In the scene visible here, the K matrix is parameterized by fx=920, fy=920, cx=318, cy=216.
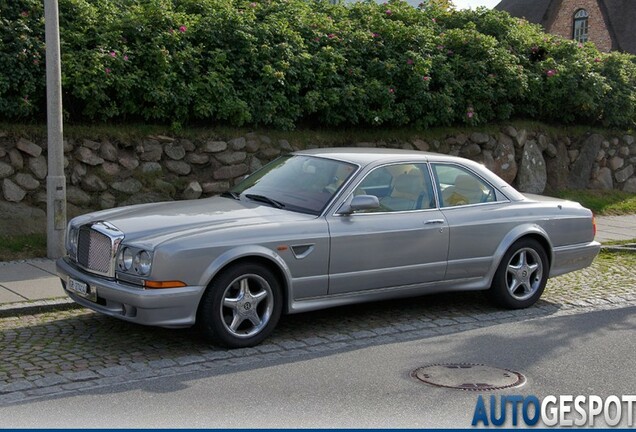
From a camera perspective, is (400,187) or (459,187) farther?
(459,187)

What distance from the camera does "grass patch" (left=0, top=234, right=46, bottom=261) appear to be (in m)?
10.4

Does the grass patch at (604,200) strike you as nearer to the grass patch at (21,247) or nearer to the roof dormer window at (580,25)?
the grass patch at (21,247)

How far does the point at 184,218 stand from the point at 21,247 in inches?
157

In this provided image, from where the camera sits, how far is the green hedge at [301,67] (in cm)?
1165

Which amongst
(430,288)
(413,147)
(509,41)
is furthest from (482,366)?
(509,41)

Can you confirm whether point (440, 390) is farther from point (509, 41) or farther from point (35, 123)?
point (509, 41)

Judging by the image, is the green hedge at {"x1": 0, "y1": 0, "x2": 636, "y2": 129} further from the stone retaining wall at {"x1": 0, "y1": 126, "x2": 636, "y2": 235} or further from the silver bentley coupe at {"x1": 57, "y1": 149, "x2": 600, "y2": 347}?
the silver bentley coupe at {"x1": 57, "y1": 149, "x2": 600, "y2": 347}

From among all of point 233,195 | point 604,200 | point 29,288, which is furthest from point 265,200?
point 604,200

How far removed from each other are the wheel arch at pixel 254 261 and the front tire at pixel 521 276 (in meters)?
2.37

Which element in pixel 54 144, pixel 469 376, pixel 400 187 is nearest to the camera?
pixel 469 376

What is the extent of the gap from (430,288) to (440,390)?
2.16m

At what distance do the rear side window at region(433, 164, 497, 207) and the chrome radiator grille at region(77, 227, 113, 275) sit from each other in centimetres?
313

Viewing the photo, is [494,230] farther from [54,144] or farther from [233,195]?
[54,144]

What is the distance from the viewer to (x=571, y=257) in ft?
30.6
